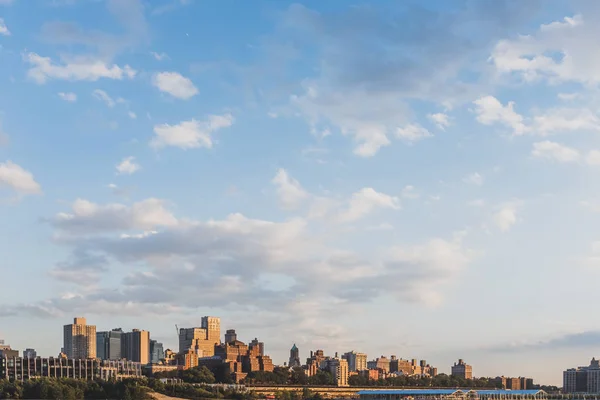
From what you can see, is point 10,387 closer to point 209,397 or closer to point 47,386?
point 47,386

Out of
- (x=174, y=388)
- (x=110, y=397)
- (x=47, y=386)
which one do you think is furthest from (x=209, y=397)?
(x=47, y=386)

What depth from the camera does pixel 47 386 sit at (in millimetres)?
165625

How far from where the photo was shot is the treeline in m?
165

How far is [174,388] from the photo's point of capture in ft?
627

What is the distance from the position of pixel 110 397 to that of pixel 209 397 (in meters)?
26.6

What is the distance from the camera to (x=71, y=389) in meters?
168

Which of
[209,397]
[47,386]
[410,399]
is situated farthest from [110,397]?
[410,399]

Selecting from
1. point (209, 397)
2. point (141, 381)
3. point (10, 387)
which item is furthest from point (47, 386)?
point (209, 397)

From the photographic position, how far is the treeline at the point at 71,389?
165m

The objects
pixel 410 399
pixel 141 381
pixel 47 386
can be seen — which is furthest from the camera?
pixel 410 399

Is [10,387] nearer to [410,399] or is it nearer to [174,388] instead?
[174,388]

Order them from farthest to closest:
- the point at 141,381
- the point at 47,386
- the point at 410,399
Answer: the point at 410,399, the point at 141,381, the point at 47,386

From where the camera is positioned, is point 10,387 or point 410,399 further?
point 410,399

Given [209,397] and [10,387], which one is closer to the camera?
[10,387]
